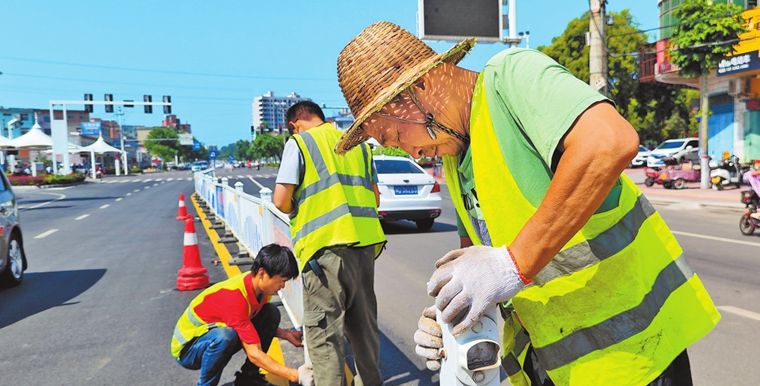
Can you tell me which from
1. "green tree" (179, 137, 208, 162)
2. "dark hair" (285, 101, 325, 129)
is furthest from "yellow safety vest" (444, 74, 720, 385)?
"green tree" (179, 137, 208, 162)

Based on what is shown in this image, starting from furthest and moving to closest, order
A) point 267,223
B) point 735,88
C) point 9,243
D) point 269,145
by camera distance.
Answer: point 269,145 < point 735,88 < point 9,243 < point 267,223

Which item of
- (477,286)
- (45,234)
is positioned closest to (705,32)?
(477,286)

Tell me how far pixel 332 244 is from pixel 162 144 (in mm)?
107607

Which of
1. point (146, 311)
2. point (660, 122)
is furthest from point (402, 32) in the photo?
point (660, 122)

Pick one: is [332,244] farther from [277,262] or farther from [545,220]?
[545,220]

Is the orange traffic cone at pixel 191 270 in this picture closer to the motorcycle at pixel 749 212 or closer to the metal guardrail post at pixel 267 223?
the metal guardrail post at pixel 267 223

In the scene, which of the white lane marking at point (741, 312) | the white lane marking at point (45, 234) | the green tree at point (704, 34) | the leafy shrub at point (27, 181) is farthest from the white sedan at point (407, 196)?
the leafy shrub at point (27, 181)

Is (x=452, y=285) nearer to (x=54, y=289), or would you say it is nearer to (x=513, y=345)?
(x=513, y=345)

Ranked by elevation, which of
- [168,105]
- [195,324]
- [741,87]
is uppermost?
[168,105]

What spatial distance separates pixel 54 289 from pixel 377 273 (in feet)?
12.6

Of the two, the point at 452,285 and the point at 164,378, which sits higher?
the point at 452,285

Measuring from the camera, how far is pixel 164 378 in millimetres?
3625

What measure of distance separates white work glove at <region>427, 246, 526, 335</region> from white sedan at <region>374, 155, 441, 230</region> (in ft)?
28.2

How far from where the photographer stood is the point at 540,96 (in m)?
1.09
